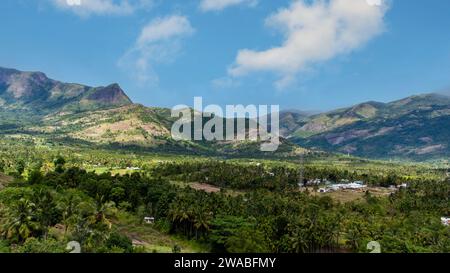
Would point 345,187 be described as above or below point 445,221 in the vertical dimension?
above

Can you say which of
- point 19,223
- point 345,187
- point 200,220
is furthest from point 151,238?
point 345,187

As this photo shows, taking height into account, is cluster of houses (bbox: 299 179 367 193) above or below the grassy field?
above

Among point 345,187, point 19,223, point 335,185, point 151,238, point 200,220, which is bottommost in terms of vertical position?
point 151,238

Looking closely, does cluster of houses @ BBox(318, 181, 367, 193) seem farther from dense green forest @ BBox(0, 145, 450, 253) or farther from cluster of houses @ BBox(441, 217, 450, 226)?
cluster of houses @ BBox(441, 217, 450, 226)

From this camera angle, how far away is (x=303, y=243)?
246 feet

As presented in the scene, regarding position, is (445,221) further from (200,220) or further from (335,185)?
(335,185)

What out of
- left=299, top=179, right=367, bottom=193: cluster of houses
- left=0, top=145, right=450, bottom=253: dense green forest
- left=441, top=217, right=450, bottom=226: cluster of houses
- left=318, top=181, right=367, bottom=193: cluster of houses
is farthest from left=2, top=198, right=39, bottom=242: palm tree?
left=318, top=181, right=367, bottom=193: cluster of houses

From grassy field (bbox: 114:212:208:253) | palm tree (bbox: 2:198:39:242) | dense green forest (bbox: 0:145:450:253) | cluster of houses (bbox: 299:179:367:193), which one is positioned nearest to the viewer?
palm tree (bbox: 2:198:39:242)

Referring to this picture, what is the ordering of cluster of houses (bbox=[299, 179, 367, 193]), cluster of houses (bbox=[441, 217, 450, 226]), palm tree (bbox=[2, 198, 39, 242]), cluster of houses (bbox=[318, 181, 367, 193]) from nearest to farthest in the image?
palm tree (bbox=[2, 198, 39, 242])
cluster of houses (bbox=[441, 217, 450, 226])
cluster of houses (bbox=[318, 181, 367, 193])
cluster of houses (bbox=[299, 179, 367, 193])

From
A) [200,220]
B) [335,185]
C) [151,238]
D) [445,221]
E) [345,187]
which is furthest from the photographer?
[335,185]

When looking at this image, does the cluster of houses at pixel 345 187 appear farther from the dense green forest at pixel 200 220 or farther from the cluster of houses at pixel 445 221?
the cluster of houses at pixel 445 221

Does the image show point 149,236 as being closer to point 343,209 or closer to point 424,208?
point 343,209
